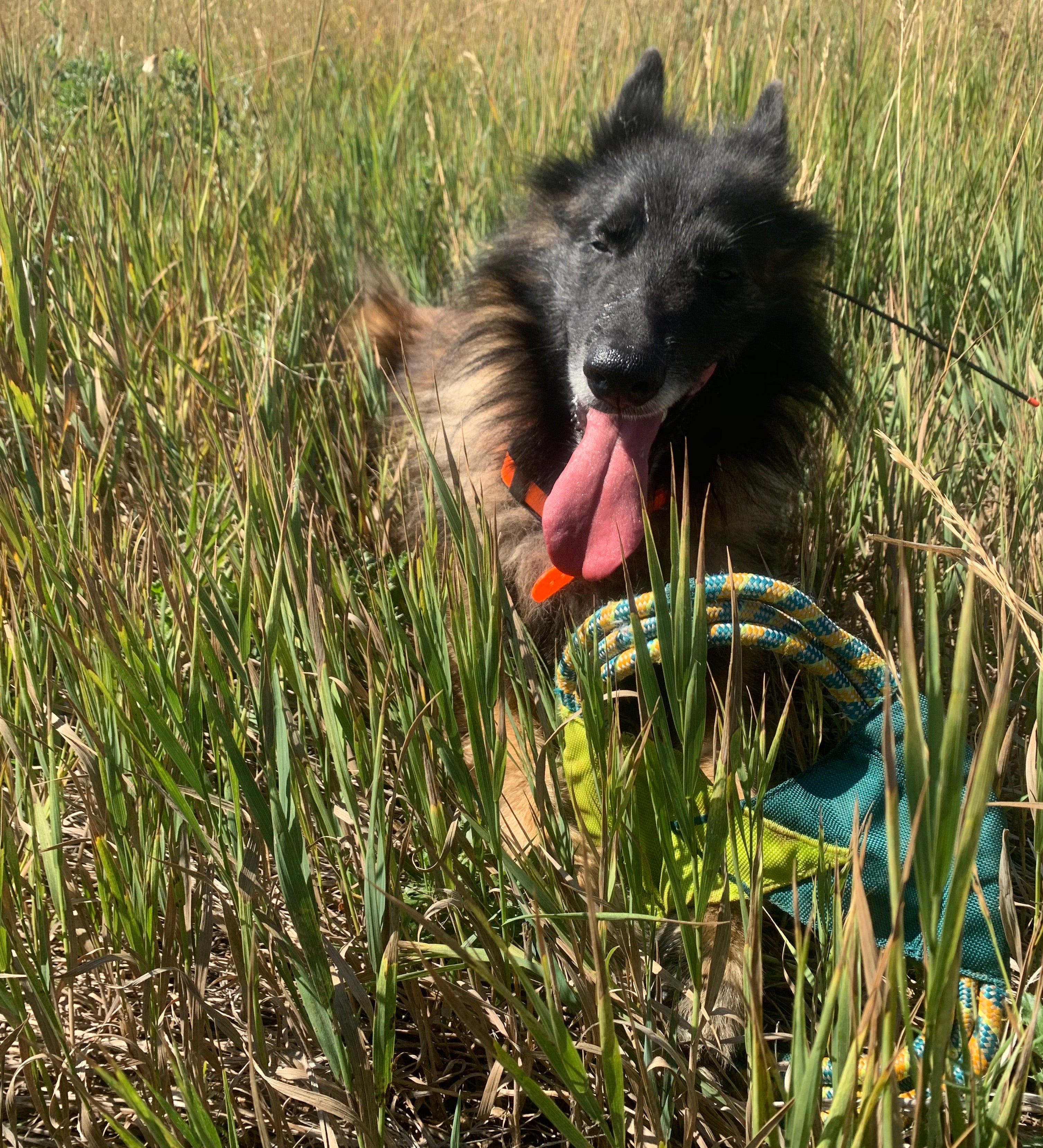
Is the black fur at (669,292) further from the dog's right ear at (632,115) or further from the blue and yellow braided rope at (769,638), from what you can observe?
the blue and yellow braided rope at (769,638)

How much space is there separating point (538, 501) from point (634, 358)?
0.47 m

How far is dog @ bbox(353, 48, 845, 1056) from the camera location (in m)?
2.33

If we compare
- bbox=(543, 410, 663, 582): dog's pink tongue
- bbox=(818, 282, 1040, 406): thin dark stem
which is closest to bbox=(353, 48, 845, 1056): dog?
bbox=(543, 410, 663, 582): dog's pink tongue

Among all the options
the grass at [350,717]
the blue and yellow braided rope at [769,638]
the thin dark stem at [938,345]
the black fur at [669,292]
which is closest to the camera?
the grass at [350,717]

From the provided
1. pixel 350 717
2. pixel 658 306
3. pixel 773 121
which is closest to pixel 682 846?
pixel 350 717

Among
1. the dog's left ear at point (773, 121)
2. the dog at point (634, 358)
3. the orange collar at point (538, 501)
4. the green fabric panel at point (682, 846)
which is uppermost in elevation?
the dog's left ear at point (773, 121)

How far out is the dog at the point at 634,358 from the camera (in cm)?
233

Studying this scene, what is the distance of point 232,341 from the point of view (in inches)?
104

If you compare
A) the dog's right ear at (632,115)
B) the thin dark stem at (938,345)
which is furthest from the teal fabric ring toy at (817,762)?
the dog's right ear at (632,115)

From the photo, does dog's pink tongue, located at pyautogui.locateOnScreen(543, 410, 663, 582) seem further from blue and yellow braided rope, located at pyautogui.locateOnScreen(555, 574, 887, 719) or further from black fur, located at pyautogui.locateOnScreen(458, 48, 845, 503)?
blue and yellow braided rope, located at pyautogui.locateOnScreen(555, 574, 887, 719)

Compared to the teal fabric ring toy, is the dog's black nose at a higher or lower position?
higher

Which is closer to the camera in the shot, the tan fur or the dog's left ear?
the tan fur

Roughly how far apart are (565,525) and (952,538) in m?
0.99

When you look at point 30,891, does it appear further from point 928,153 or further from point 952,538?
point 928,153
